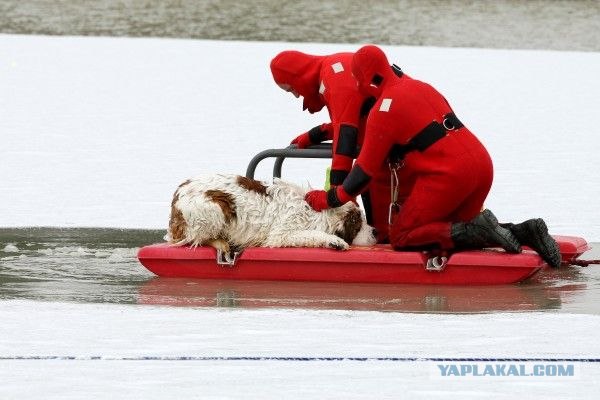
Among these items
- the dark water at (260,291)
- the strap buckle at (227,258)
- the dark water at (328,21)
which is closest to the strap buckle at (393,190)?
the dark water at (260,291)

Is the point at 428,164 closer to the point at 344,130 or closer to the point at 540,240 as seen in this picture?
the point at 344,130

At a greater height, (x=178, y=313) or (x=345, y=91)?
(x=345, y=91)

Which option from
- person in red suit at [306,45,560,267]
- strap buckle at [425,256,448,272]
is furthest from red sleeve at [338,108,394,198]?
strap buckle at [425,256,448,272]

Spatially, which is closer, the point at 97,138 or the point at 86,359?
the point at 86,359

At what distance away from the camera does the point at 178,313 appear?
6.72 m

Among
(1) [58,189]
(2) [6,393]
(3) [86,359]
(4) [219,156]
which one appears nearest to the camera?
(2) [6,393]

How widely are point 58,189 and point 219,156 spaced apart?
2338 mm

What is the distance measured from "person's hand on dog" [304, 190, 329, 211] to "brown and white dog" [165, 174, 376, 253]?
0.09 feet

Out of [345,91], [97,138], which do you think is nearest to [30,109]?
[97,138]

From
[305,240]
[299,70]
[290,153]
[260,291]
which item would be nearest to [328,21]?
[299,70]

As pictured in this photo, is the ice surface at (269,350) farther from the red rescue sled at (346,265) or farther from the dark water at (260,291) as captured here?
the red rescue sled at (346,265)

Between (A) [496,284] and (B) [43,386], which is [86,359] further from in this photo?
(A) [496,284]

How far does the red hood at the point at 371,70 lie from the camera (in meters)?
7.32

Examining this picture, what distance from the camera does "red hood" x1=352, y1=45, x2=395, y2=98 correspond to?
7.32 metres
